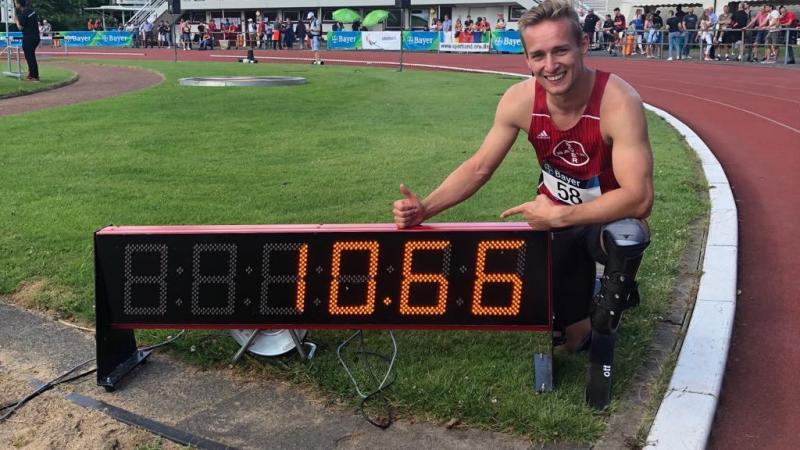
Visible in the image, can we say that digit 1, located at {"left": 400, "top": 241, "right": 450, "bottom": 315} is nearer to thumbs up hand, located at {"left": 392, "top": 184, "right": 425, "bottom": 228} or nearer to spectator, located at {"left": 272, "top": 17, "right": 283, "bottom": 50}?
thumbs up hand, located at {"left": 392, "top": 184, "right": 425, "bottom": 228}

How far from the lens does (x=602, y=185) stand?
3607 millimetres

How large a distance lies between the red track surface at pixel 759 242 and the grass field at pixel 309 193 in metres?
0.49

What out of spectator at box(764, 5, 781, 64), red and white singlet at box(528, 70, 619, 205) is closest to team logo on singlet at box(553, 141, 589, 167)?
red and white singlet at box(528, 70, 619, 205)

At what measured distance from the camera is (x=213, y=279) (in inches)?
146

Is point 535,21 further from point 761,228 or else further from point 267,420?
point 761,228

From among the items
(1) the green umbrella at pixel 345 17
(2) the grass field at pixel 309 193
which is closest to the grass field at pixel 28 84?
(2) the grass field at pixel 309 193

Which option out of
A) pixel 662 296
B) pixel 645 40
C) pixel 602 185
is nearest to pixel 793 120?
pixel 662 296

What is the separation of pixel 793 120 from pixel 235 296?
508 inches

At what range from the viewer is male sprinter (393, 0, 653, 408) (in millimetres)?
3289

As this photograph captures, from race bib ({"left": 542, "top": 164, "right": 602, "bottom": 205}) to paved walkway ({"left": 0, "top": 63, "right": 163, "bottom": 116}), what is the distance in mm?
13274

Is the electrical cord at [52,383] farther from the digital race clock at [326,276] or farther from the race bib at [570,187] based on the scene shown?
the race bib at [570,187]

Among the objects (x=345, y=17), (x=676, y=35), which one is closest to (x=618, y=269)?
(x=676, y=35)

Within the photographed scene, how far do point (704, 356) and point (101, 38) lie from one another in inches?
2256

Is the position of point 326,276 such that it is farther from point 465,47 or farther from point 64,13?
point 64,13
